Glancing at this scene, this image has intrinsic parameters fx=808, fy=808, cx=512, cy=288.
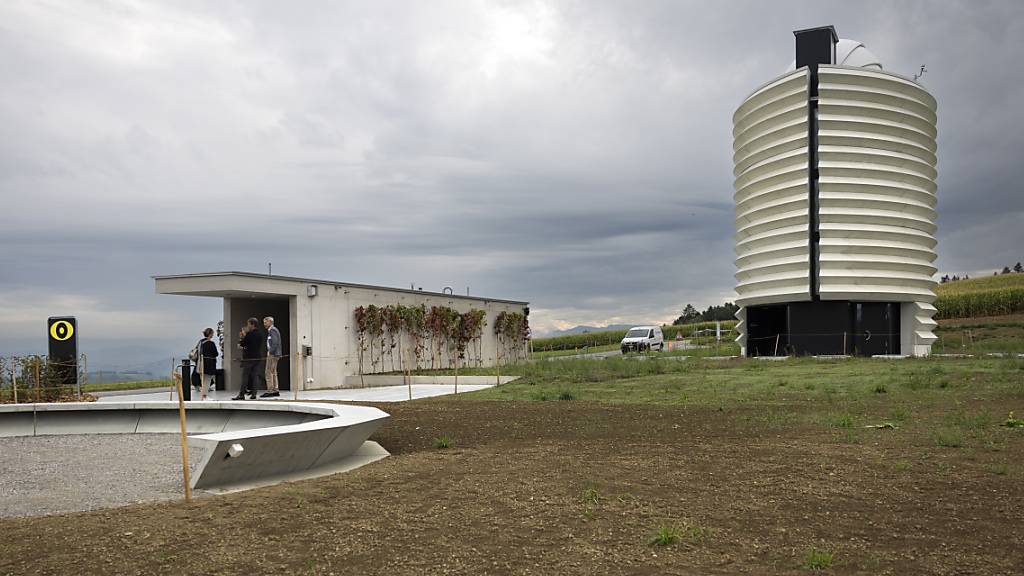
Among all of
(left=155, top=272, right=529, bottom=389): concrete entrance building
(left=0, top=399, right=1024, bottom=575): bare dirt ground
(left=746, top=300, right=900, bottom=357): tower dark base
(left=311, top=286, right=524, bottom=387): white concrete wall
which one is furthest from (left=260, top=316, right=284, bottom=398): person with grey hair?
(left=746, top=300, right=900, bottom=357): tower dark base

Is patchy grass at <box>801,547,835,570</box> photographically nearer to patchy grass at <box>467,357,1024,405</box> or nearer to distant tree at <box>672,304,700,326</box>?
patchy grass at <box>467,357,1024,405</box>

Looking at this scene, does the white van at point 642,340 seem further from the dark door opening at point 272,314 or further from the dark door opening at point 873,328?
the dark door opening at point 272,314

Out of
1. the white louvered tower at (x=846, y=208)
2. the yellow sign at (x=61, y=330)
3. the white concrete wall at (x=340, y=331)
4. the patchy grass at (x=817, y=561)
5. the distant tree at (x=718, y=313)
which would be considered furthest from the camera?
the distant tree at (x=718, y=313)

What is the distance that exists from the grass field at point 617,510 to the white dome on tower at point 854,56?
25.0 meters

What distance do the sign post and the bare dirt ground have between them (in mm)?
13580

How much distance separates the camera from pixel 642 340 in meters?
45.1

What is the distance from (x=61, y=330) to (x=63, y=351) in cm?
54

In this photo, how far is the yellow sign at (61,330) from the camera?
19.8 m

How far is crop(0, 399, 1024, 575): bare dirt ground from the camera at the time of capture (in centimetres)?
506

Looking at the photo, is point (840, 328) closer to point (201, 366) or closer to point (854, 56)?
point (854, 56)

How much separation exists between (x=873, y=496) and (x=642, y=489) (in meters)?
1.93

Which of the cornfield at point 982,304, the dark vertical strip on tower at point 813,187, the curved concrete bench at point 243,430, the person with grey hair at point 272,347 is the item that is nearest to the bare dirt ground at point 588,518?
the curved concrete bench at point 243,430

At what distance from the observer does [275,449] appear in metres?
7.80

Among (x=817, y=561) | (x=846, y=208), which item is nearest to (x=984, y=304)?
(x=846, y=208)
